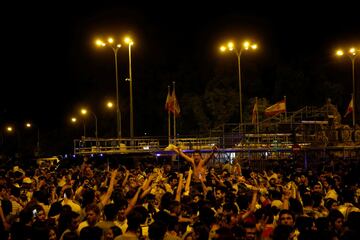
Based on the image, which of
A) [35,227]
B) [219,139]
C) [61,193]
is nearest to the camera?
[35,227]

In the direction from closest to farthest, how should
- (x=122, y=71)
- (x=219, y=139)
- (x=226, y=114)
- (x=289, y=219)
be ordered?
1. (x=289, y=219)
2. (x=219, y=139)
3. (x=226, y=114)
4. (x=122, y=71)

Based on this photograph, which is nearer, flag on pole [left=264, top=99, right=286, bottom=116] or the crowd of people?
the crowd of people

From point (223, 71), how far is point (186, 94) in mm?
4288

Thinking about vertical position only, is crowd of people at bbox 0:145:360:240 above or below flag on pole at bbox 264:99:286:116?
below

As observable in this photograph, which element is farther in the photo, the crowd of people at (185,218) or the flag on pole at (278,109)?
the flag on pole at (278,109)

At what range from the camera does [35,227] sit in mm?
6531

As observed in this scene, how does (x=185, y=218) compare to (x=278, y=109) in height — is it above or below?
below

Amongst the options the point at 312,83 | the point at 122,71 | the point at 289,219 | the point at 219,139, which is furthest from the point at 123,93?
the point at 289,219

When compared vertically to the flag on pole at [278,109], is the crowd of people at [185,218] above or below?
below

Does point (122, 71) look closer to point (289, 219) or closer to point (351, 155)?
point (351, 155)

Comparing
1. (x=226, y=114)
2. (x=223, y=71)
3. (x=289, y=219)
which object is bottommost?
(x=289, y=219)

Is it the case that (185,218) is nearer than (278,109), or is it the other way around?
(185,218)

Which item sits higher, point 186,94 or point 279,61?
point 279,61

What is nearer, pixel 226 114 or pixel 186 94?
pixel 226 114
